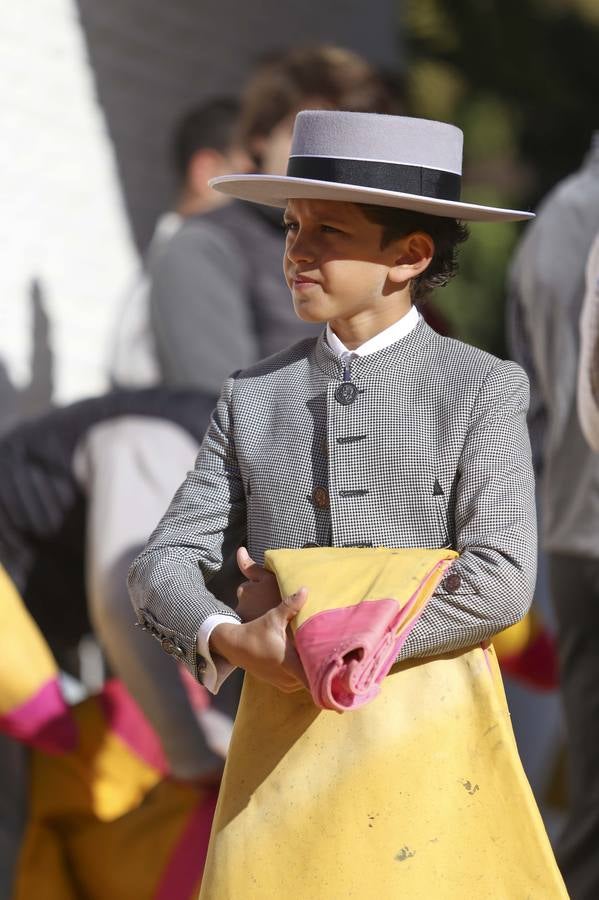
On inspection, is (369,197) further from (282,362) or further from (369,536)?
(369,536)

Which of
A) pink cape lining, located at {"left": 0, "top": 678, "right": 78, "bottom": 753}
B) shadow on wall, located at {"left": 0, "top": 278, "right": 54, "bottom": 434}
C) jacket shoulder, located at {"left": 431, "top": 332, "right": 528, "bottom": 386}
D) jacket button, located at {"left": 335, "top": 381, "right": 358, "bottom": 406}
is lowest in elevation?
pink cape lining, located at {"left": 0, "top": 678, "right": 78, "bottom": 753}

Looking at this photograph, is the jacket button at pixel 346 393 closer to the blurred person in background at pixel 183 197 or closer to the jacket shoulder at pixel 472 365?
the jacket shoulder at pixel 472 365

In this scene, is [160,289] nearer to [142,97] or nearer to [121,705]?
[121,705]

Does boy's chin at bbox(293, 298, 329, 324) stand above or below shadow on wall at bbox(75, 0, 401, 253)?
above

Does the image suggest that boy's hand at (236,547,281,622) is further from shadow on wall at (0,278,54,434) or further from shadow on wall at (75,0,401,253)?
Answer: shadow on wall at (75,0,401,253)

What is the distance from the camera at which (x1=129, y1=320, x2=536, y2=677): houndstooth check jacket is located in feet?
5.50

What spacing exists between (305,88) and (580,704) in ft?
5.36

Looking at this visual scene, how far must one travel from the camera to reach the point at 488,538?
167 cm

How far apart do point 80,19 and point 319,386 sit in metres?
2.98

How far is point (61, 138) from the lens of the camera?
4.28m

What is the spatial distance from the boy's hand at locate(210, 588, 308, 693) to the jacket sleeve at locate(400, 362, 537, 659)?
0.14m

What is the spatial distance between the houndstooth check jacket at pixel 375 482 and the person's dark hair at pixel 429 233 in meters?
0.06

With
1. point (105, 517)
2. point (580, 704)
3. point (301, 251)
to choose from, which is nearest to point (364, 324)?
point (301, 251)

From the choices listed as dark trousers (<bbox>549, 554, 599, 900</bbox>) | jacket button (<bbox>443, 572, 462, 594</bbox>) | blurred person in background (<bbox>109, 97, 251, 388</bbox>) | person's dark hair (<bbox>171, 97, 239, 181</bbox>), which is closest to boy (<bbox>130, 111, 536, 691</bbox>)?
jacket button (<bbox>443, 572, 462, 594</bbox>)
